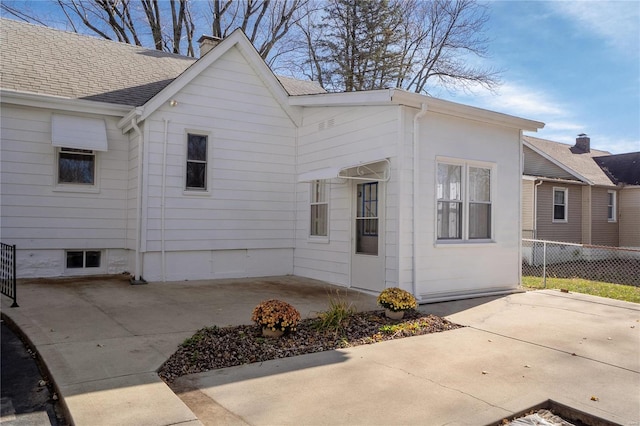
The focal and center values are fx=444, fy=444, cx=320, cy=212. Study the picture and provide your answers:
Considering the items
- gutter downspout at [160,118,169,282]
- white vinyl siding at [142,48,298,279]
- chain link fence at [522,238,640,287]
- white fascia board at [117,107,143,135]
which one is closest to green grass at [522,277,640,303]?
chain link fence at [522,238,640,287]

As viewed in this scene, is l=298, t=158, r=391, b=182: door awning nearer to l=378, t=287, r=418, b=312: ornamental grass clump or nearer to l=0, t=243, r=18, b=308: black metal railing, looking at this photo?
l=378, t=287, r=418, b=312: ornamental grass clump

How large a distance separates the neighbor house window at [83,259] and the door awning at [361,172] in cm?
513

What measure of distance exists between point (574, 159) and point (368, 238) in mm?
17839

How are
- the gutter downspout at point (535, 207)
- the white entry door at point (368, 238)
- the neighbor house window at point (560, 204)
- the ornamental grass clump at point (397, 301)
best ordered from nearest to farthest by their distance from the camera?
the ornamental grass clump at point (397, 301), the white entry door at point (368, 238), the gutter downspout at point (535, 207), the neighbor house window at point (560, 204)

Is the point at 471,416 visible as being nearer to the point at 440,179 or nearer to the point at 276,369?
the point at 276,369

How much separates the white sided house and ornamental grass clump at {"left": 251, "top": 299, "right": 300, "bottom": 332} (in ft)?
9.42

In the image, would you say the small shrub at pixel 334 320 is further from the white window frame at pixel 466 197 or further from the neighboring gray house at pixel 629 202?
the neighboring gray house at pixel 629 202

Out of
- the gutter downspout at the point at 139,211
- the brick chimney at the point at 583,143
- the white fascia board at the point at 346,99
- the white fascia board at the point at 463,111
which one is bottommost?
the gutter downspout at the point at 139,211

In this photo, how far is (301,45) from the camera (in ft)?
79.6

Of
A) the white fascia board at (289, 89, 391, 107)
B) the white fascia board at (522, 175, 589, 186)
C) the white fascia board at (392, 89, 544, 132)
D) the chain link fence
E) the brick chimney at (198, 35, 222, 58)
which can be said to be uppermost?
the brick chimney at (198, 35, 222, 58)

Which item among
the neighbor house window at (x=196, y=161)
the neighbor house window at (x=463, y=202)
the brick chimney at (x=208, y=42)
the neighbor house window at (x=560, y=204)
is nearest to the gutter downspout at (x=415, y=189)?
the neighbor house window at (x=463, y=202)

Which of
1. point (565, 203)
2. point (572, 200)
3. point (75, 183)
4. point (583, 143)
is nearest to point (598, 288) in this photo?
point (565, 203)

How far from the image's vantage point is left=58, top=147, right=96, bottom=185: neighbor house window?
9656mm

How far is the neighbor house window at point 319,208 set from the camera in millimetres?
9836
